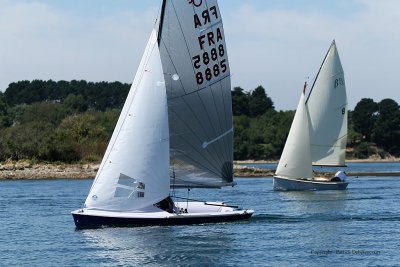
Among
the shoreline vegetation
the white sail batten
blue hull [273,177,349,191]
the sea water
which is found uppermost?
the white sail batten

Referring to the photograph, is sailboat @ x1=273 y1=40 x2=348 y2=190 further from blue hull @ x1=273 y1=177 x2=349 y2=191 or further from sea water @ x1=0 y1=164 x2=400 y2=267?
sea water @ x1=0 y1=164 x2=400 y2=267

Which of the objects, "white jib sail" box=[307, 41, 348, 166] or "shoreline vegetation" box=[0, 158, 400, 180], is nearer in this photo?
"white jib sail" box=[307, 41, 348, 166]

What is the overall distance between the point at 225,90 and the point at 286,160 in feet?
99.1

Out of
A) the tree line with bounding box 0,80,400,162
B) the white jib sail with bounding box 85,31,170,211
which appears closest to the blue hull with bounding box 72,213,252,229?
the white jib sail with bounding box 85,31,170,211

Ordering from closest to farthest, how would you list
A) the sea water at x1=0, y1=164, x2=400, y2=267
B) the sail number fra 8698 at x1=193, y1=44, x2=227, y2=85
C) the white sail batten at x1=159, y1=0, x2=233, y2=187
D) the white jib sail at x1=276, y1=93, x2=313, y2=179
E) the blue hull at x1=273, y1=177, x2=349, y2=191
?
the sea water at x1=0, y1=164, x2=400, y2=267
the white sail batten at x1=159, y1=0, x2=233, y2=187
the sail number fra 8698 at x1=193, y1=44, x2=227, y2=85
the blue hull at x1=273, y1=177, x2=349, y2=191
the white jib sail at x1=276, y1=93, x2=313, y2=179

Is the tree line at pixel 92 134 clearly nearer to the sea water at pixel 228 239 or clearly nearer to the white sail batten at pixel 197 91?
the sea water at pixel 228 239

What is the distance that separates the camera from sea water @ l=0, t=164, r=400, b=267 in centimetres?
3519

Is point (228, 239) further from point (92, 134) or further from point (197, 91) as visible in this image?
point (92, 134)

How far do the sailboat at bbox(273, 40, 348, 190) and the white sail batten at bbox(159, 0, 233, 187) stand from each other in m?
30.2

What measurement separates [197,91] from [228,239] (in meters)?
6.78

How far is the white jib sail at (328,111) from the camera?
77.8m

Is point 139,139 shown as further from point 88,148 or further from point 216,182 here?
point 88,148

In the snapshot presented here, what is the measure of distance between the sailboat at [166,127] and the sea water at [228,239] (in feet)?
3.04

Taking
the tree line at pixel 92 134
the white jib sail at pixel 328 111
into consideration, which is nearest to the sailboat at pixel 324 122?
the white jib sail at pixel 328 111
